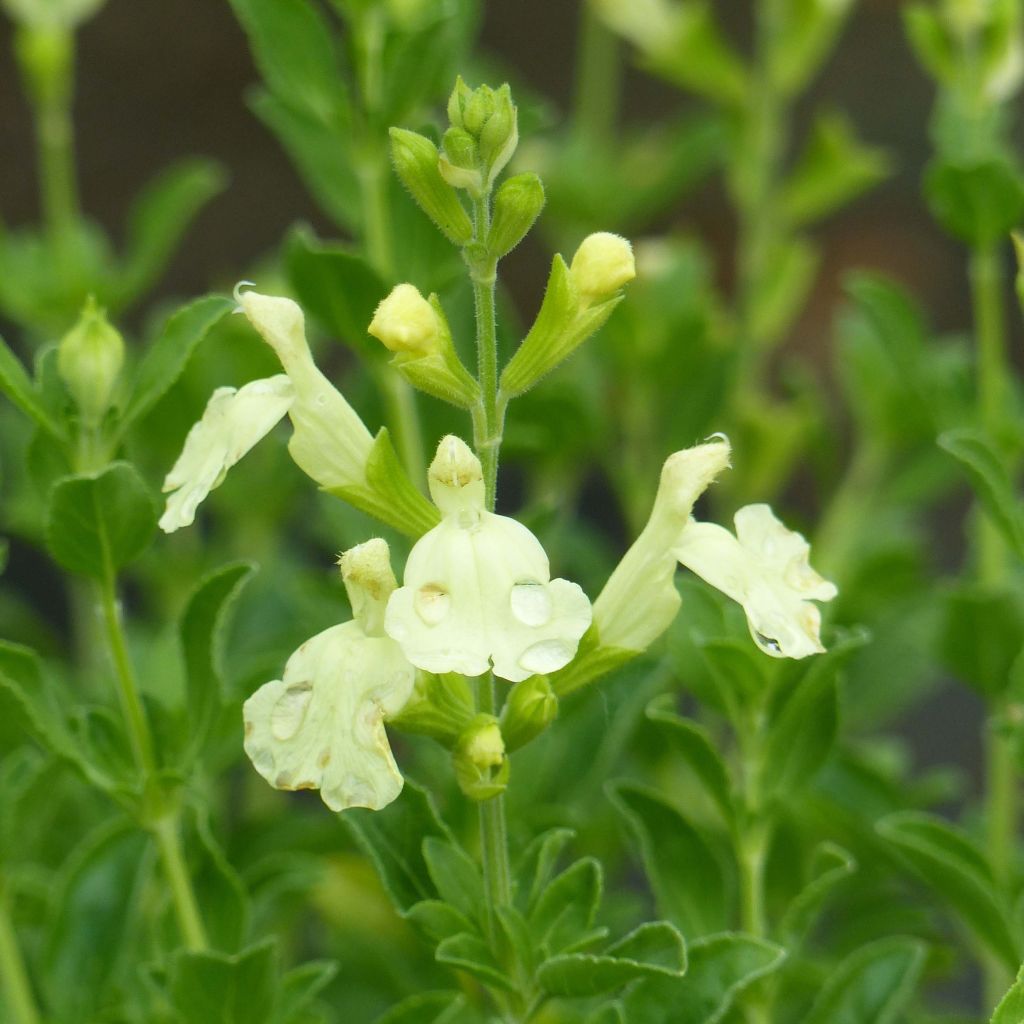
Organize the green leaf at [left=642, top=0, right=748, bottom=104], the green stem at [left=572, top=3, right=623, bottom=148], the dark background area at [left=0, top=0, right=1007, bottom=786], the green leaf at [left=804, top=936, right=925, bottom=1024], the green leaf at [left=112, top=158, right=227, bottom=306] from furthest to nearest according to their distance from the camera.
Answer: the dark background area at [left=0, top=0, right=1007, bottom=786], the green stem at [left=572, top=3, right=623, bottom=148], the green leaf at [left=642, top=0, right=748, bottom=104], the green leaf at [left=112, top=158, right=227, bottom=306], the green leaf at [left=804, top=936, right=925, bottom=1024]

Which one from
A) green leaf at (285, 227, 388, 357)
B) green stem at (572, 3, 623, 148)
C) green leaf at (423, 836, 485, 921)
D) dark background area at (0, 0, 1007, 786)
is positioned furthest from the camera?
dark background area at (0, 0, 1007, 786)

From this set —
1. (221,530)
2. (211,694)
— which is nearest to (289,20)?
(211,694)

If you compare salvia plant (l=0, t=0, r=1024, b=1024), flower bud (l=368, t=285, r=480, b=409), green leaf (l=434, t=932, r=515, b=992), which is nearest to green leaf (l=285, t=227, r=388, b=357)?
salvia plant (l=0, t=0, r=1024, b=1024)

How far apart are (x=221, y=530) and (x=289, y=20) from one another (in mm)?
588

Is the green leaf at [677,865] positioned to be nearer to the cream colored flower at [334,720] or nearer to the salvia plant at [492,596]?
the salvia plant at [492,596]

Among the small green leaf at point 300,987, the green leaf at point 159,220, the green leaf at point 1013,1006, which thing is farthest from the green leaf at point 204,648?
the green leaf at point 159,220

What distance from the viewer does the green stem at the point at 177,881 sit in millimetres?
654

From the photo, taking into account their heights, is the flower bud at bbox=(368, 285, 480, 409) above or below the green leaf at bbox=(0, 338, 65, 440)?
above

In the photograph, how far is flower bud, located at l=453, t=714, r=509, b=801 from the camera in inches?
20.6

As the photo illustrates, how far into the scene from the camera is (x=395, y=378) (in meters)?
0.85

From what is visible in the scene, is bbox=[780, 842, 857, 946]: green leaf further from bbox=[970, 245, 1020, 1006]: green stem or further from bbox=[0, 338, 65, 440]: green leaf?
bbox=[0, 338, 65, 440]: green leaf

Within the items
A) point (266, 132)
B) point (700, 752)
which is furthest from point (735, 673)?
point (266, 132)

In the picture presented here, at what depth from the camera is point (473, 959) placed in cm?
57

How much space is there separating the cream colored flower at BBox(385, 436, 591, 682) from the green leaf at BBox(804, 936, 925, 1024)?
28 centimetres
